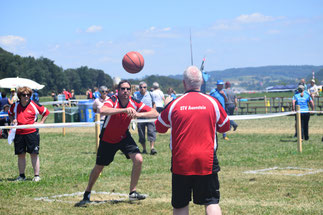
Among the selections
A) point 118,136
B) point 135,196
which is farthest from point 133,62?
point 135,196

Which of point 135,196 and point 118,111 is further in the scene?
point 135,196

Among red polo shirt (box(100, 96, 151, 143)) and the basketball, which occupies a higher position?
the basketball

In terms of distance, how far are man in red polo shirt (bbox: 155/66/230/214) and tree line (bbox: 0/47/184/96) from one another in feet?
301

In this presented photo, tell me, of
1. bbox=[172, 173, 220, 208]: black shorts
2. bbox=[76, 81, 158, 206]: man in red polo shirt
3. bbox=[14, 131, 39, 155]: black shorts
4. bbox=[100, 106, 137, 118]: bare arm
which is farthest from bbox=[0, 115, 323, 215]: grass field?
bbox=[172, 173, 220, 208]: black shorts

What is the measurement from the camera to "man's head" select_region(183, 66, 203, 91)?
18.6ft

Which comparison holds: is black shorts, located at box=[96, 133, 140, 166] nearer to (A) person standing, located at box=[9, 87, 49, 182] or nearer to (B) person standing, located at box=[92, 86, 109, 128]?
(A) person standing, located at box=[9, 87, 49, 182]

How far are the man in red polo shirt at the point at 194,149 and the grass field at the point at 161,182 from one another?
7.30ft

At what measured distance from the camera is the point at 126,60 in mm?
11164

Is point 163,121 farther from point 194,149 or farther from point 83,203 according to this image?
point 83,203

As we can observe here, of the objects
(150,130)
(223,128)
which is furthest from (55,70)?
(223,128)

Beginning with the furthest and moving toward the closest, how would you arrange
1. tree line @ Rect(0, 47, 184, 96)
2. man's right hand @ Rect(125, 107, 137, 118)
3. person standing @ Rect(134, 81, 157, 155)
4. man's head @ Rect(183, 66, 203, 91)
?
tree line @ Rect(0, 47, 184, 96)
person standing @ Rect(134, 81, 157, 155)
man's right hand @ Rect(125, 107, 137, 118)
man's head @ Rect(183, 66, 203, 91)

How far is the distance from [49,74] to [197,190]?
5163 inches

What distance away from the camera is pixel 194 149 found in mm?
5562

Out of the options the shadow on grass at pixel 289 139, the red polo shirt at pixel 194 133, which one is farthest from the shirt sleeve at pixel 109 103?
the shadow on grass at pixel 289 139
